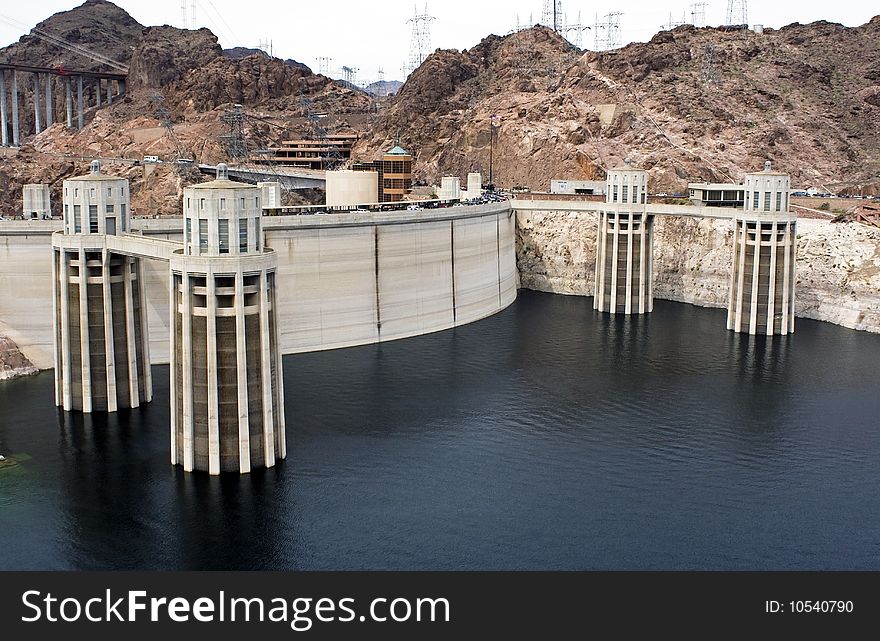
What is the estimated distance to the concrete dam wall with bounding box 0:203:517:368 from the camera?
252 ft

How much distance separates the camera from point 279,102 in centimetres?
19700

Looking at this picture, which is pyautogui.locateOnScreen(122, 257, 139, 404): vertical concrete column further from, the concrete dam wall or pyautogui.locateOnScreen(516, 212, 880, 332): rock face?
pyautogui.locateOnScreen(516, 212, 880, 332): rock face

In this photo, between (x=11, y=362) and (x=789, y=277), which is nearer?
(x=11, y=362)

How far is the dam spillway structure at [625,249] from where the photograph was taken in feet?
355

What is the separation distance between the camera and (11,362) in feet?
248

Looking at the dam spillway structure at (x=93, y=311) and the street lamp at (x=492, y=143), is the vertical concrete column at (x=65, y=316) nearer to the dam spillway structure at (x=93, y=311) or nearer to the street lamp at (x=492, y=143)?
the dam spillway structure at (x=93, y=311)

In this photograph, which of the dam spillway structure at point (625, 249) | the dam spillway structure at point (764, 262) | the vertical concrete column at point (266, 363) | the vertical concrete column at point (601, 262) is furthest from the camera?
the vertical concrete column at point (601, 262)

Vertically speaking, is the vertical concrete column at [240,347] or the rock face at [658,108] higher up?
the rock face at [658,108]

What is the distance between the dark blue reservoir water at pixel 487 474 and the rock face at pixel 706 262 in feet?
58.5

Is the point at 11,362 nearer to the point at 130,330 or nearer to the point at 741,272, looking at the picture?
the point at 130,330

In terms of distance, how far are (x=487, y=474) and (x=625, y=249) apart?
5745 centimetres

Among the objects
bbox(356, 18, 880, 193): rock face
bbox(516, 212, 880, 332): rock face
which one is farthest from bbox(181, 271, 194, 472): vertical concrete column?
bbox(356, 18, 880, 193): rock face

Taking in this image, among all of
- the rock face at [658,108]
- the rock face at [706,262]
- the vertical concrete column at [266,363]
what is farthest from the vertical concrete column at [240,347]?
the rock face at [658,108]

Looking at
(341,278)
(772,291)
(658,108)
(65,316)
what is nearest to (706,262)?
(772,291)
